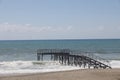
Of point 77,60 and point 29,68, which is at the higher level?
point 77,60

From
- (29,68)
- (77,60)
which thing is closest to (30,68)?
(29,68)

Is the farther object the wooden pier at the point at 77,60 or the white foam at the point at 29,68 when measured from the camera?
the wooden pier at the point at 77,60

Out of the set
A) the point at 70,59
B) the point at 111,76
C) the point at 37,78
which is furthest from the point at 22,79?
the point at 70,59

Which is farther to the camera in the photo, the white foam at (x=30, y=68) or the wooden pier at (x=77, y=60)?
the wooden pier at (x=77, y=60)

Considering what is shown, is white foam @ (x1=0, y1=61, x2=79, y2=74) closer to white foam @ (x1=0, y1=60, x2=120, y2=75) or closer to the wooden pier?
white foam @ (x1=0, y1=60, x2=120, y2=75)

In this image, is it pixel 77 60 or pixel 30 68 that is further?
pixel 77 60

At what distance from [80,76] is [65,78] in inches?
66.7

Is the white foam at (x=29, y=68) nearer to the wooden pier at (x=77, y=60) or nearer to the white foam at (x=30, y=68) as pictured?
the white foam at (x=30, y=68)

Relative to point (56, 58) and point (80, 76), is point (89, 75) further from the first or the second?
point (56, 58)

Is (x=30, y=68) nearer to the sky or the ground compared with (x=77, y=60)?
nearer to the ground

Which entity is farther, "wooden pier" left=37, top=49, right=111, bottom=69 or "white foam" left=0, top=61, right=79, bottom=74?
"wooden pier" left=37, top=49, right=111, bottom=69

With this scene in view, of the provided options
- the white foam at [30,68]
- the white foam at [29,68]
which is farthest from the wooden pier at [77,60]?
the white foam at [29,68]

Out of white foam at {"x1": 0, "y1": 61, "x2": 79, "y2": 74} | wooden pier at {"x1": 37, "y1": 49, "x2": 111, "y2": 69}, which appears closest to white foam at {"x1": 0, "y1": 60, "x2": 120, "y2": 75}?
white foam at {"x1": 0, "y1": 61, "x2": 79, "y2": 74}

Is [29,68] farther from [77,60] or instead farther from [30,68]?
[77,60]
